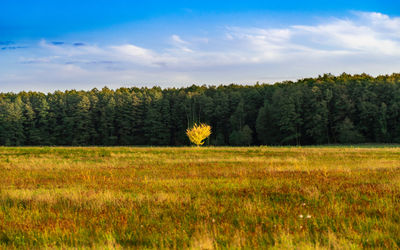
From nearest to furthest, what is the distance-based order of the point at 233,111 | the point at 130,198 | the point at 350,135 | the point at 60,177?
the point at 130,198
the point at 60,177
the point at 350,135
the point at 233,111

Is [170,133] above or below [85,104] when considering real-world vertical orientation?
below

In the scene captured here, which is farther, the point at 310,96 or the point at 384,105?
the point at 310,96

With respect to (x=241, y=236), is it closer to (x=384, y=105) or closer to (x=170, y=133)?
(x=384, y=105)

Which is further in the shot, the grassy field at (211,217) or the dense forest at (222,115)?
the dense forest at (222,115)

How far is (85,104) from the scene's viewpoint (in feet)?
323

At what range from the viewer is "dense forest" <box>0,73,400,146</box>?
7681 centimetres

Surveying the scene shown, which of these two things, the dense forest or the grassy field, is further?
the dense forest

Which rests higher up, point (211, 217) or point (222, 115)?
point (222, 115)

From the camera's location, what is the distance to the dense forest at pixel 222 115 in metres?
76.8

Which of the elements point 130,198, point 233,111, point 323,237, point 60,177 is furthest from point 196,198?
point 233,111

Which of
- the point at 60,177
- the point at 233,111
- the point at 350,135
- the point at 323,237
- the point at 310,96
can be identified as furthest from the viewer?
the point at 233,111

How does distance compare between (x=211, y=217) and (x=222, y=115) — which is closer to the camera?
(x=211, y=217)

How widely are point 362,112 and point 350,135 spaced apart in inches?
271

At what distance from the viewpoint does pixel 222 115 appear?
96062mm
